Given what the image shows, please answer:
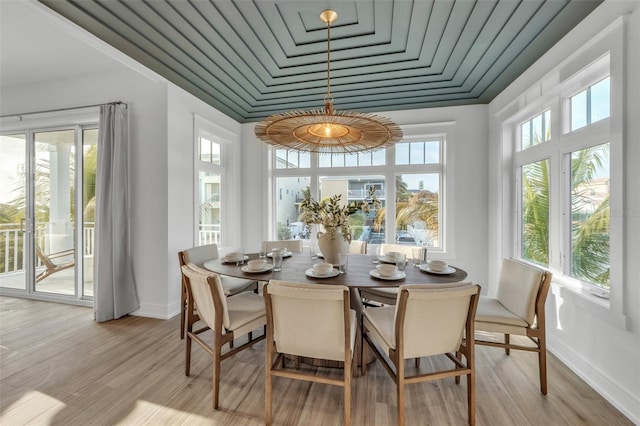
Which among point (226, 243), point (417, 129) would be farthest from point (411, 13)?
point (226, 243)

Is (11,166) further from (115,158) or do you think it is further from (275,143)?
(275,143)

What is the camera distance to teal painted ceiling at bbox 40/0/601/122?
2059mm

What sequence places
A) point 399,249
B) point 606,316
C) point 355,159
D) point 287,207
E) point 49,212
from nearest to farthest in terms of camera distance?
point 606,316
point 399,249
point 49,212
point 355,159
point 287,207

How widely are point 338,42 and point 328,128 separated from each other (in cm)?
90

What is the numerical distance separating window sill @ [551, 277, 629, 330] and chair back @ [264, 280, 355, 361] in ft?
5.87

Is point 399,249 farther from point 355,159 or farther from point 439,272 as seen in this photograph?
point 355,159

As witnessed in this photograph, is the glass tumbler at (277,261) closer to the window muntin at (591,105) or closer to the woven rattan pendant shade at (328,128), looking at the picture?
the woven rattan pendant shade at (328,128)

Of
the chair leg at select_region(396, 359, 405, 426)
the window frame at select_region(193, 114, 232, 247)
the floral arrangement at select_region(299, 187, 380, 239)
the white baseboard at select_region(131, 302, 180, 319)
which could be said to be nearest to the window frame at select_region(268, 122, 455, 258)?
the window frame at select_region(193, 114, 232, 247)

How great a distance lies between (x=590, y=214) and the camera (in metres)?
2.22

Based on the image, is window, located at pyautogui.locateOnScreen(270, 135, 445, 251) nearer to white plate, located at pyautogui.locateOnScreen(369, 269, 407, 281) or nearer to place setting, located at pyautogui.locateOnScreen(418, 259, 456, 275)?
place setting, located at pyautogui.locateOnScreen(418, 259, 456, 275)

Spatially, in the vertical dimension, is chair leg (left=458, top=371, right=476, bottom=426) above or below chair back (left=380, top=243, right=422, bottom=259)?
below

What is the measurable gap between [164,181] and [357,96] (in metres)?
2.56

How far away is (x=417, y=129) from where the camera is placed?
3910 millimetres

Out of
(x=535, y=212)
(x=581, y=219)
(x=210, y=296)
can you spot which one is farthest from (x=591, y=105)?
(x=210, y=296)
